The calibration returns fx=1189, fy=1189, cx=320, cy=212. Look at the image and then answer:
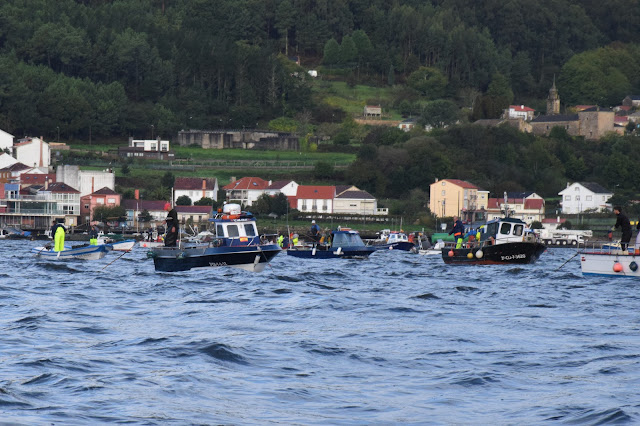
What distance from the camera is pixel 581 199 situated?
119 meters

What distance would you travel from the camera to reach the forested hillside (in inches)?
5103

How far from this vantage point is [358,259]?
55.8m

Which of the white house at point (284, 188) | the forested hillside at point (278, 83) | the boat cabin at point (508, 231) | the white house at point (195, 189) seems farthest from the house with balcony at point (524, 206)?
the boat cabin at point (508, 231)

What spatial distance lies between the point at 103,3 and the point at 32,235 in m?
102

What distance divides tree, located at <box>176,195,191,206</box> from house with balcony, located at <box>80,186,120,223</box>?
5.42 metres

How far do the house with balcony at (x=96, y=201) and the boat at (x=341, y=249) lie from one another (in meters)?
51.6

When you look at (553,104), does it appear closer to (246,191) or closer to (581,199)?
(581,199)

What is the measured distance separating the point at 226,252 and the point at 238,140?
333 ft

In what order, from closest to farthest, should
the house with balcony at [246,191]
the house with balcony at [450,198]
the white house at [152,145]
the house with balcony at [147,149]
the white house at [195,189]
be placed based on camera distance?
the white house at [195,189] → the house with balcony at [246,191] → the house with balcony at [450,198] → the house with balcony at [147,149] → the white house at [152,145]

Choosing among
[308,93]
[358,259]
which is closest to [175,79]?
[308,93]

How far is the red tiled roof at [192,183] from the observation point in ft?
364

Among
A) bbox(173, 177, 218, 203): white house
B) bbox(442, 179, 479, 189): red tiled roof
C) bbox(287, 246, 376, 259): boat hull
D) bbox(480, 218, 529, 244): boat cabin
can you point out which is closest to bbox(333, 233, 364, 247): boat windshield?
bbox(287, 246, 376, 259): boat hull

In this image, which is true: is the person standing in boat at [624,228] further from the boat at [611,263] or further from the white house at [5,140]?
the white house at [5,140]

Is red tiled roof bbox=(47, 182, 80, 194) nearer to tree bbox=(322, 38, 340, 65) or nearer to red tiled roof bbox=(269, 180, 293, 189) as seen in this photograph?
red tiled roof bbox=(269, 180, 293, 189)
